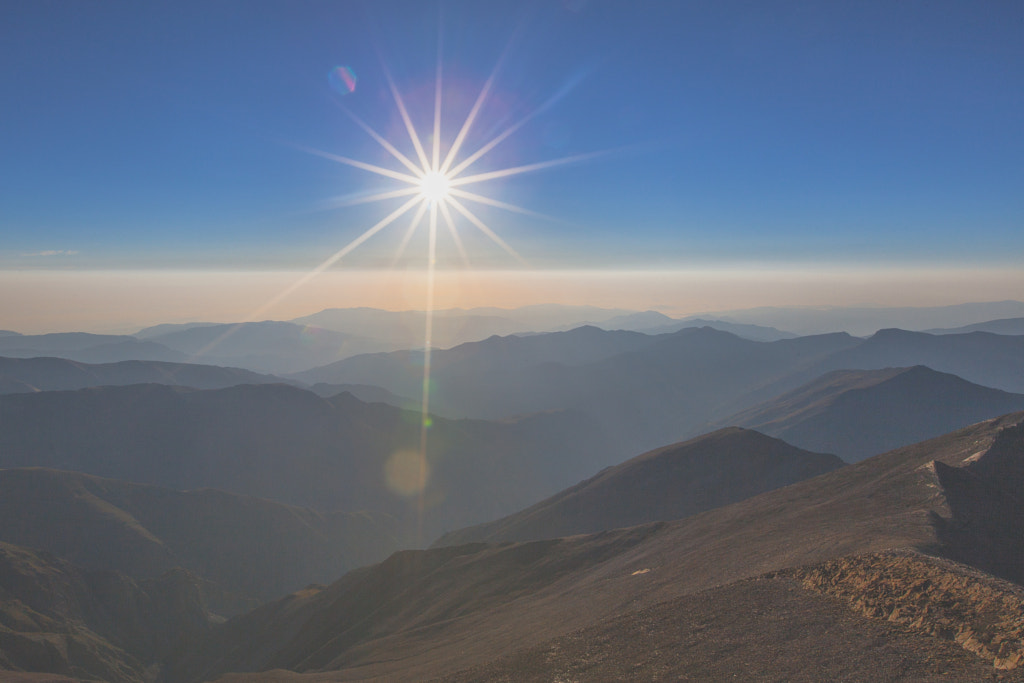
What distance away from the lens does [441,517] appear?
182 meters

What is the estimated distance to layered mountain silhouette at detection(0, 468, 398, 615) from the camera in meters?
116

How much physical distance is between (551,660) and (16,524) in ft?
492

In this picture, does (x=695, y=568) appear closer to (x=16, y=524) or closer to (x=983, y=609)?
(x=983, y=609)

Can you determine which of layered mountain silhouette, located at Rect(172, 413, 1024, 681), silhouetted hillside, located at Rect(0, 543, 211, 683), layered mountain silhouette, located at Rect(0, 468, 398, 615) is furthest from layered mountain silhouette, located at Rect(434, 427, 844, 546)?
silhouetted hillside, located at Rect(0, 543, 211, 683)

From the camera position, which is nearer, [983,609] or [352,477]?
[983,609]

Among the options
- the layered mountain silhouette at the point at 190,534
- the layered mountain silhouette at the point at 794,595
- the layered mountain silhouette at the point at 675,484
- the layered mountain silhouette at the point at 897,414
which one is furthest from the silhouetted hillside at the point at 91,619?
the layered mountain silhouette at the point at 897,414

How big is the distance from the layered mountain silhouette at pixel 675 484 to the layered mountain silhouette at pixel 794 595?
38.4 metres

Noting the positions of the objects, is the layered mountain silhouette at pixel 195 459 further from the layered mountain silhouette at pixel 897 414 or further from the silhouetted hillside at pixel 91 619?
the layered mountain silhouette at pixel 897 414

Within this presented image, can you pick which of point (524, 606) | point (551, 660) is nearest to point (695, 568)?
point (551, 660)

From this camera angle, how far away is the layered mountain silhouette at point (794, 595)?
13.2 meters

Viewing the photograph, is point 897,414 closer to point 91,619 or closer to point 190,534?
point 190,534

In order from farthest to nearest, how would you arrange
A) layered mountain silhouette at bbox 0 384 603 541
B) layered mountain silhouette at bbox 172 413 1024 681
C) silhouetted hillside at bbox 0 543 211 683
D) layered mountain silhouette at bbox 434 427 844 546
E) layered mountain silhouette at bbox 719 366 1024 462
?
1. layered mountain silhouette at bbox 0 384 603 541
2. layered mountain silhouette at bbox 719 366 1024 462
3. layered mountain silhouette at bbox 434 427 844 546
4. silhouetted hillside at bbox 0 543 211 683
5. layered mountain silhouette at bbox 172 413 1024 681

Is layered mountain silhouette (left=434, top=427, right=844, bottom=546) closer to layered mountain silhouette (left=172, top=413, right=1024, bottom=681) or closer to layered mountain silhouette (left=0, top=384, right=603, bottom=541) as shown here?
layered mountain silhouette (left=172, top=413, right=1024, bottom=681)

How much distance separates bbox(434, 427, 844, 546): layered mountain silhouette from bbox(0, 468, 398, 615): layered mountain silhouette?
5950 cm
